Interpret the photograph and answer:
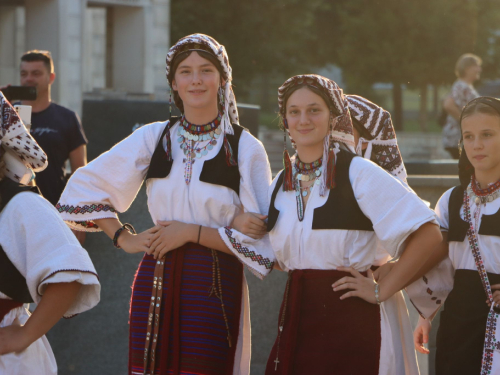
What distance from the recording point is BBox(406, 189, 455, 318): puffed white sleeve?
359 centimetres

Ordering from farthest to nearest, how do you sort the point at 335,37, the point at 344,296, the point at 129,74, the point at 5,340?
the point at 335,37 → the point at 129,74 → the point at 344,296 → the point at 5,340

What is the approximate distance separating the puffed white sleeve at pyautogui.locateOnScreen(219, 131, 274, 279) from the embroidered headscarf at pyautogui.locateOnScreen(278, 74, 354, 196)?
177 mm

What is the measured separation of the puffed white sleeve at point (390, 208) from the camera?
3061 millimetres

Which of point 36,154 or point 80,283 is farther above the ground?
point 36,154

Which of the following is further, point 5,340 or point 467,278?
point 467,278

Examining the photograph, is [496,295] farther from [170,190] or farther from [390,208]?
[170,190]

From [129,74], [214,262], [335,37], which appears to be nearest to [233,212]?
[214,262]

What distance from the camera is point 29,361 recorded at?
8.70 ft

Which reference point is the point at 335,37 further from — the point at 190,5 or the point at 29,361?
the point at 29,361

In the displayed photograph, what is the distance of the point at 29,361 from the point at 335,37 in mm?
28021

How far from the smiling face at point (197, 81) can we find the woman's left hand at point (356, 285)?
1002mm

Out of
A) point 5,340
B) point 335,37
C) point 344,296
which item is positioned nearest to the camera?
point 5,340

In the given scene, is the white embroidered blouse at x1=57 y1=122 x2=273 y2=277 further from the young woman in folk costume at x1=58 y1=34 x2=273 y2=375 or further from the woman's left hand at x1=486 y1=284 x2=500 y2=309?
the woman's left hand at x1=486 y1=284 x2=500 y2=309

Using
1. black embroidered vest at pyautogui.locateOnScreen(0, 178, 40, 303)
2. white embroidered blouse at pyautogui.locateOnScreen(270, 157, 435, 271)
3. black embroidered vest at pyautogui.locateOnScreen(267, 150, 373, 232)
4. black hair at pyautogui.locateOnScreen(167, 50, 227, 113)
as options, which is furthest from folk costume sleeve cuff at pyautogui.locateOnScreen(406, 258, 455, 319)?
black embroidered vest at pyautogui.locateOnScreen(0, 178, 40, 303)
